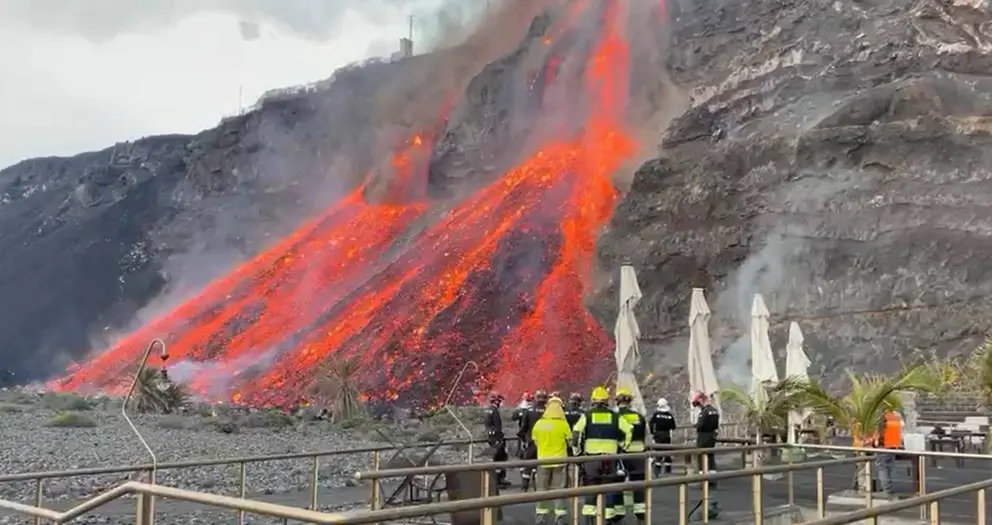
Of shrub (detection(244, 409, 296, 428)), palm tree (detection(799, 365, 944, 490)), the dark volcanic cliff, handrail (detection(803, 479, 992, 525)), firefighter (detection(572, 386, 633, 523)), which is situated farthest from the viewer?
the dark volcanic cliff

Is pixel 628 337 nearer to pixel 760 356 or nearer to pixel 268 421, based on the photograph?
pixel 760 356

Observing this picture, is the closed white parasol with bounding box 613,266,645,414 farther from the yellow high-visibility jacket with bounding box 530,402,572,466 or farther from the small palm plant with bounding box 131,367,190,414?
the small palm plant with bounding box 131,367,190,414

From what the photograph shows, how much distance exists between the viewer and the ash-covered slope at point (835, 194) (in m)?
42.0

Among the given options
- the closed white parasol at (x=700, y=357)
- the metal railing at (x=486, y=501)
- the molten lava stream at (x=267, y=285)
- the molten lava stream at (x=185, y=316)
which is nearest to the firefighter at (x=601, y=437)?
the metal railing at (x=486, y=501)

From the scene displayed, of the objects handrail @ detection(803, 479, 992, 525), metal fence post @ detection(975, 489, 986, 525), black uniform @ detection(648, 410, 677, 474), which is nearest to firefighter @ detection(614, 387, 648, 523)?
black uniform @ detection(648, 410, 677, 474)

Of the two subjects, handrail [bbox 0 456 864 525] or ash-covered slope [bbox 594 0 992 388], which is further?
ash-covered slope [bbox 594 0 992 388]

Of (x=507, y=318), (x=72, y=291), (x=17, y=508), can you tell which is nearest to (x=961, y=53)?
(x=507, y=318)

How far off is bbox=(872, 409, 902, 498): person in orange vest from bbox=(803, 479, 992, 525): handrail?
16.0ft

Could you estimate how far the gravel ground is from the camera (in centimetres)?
1830

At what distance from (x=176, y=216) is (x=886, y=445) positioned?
3743 inches

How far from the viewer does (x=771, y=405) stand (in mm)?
18219

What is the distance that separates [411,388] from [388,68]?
197 ft

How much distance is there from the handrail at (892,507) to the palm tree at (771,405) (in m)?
6.40

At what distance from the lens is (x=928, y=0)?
52812mm
